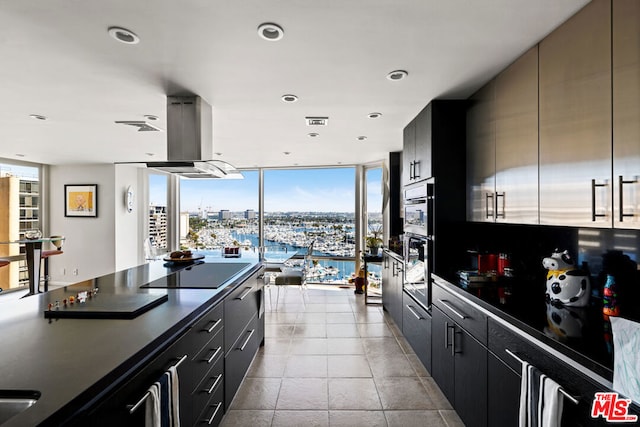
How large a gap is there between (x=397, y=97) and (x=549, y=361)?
2.22m

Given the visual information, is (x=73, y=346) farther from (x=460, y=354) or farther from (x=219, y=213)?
(x=219, y=213)

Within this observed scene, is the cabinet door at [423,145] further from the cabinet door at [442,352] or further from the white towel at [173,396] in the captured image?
the white towel at [173,396]

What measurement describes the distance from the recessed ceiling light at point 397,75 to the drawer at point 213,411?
242cm

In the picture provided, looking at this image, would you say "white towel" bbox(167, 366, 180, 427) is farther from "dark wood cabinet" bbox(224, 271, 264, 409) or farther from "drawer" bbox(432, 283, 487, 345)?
"drawer" bbox(432, 283, 487, 345)

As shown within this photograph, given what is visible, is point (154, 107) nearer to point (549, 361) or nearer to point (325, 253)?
point (549, 361)

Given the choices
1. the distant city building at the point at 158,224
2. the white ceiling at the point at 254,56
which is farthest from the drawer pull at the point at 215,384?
the distant city building at the point at 158,224

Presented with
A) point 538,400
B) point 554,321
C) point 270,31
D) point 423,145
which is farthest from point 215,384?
point 423,145

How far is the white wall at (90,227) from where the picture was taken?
620cm

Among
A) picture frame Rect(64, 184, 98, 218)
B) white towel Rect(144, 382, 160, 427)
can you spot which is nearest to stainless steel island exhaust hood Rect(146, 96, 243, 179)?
white towel Rect(144, 382, 160, 427)

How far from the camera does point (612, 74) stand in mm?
1337

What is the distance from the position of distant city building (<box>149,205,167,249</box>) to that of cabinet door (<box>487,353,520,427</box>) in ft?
23.0

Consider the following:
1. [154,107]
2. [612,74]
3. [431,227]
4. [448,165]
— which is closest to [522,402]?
[612,74]

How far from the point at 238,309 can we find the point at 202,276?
1.22 feet

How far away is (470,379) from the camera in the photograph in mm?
1895
